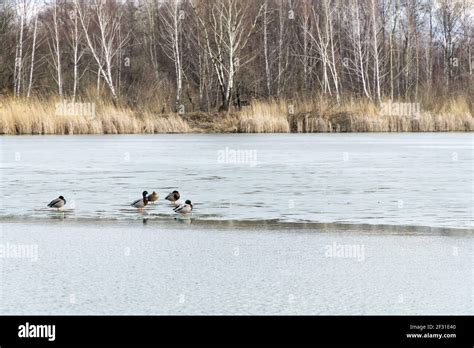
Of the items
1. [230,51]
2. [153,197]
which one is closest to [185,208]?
[153,197]

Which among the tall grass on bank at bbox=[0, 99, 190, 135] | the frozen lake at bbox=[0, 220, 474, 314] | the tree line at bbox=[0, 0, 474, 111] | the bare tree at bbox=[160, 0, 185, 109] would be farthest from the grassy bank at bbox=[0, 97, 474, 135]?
the frozen lake at bbox=[0, 220, 474, 314]

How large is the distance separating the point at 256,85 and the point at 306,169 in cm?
2989

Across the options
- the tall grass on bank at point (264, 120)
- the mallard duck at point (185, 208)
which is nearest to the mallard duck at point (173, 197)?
the mallard duck at point (185, 208)

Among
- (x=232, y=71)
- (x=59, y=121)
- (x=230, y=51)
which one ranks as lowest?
(x=59, y=121)

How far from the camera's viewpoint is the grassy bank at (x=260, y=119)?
31875 mm

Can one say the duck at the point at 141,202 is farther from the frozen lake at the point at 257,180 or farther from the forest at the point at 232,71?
the forest at the point at 232,71

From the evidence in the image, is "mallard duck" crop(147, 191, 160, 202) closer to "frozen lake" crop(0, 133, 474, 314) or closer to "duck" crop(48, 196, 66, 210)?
"frozen lake" crop(0, 133, 474, 314)

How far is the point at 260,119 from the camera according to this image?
110 feet

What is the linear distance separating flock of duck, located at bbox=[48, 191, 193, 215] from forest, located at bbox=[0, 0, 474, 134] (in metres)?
20.7

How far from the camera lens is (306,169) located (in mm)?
16703

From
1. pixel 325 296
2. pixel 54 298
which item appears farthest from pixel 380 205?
pixel 54 298

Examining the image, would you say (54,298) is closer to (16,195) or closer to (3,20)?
(16,195)

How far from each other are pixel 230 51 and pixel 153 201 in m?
28.4

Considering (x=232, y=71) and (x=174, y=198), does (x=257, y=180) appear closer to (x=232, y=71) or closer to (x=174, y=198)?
(x=174, y=198)
